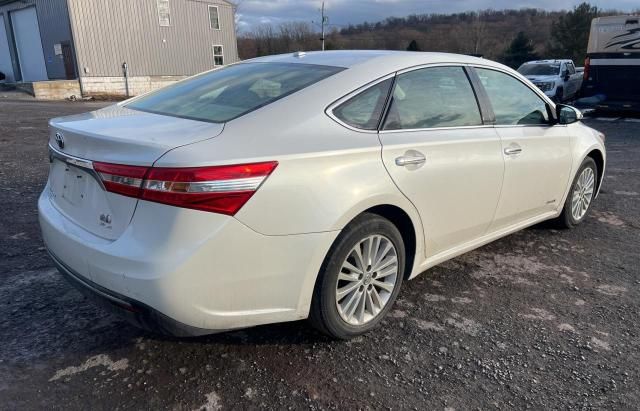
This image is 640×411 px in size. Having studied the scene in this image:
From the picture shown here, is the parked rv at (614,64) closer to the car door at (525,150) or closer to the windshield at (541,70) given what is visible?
the windshield at (541,70)

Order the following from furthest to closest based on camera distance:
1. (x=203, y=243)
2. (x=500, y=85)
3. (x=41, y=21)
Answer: (x=41, y=21), (x=500, y=85), (x=203, y=243)

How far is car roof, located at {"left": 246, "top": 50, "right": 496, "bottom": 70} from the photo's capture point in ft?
10.3

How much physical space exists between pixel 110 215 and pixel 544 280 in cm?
307

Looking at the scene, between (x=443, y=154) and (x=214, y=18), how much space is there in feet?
98.1

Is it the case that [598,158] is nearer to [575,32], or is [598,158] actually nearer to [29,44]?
[29,44]

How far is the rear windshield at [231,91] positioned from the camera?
9.12 feet

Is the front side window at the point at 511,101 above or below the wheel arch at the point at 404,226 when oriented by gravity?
above

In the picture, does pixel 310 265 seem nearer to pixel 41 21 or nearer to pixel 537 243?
pixel 537 243

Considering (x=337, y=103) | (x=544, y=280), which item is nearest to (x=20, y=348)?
(x=337, y=103)

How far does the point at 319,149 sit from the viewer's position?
252 centimetres

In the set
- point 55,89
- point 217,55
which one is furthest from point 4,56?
point 217,55

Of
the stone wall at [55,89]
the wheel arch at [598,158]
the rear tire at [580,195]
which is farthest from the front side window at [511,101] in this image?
the stone wall at [55,89]

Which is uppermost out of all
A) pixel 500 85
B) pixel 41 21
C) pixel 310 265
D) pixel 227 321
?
pixel 41 21

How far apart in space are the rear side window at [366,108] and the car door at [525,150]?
1.13 metres
